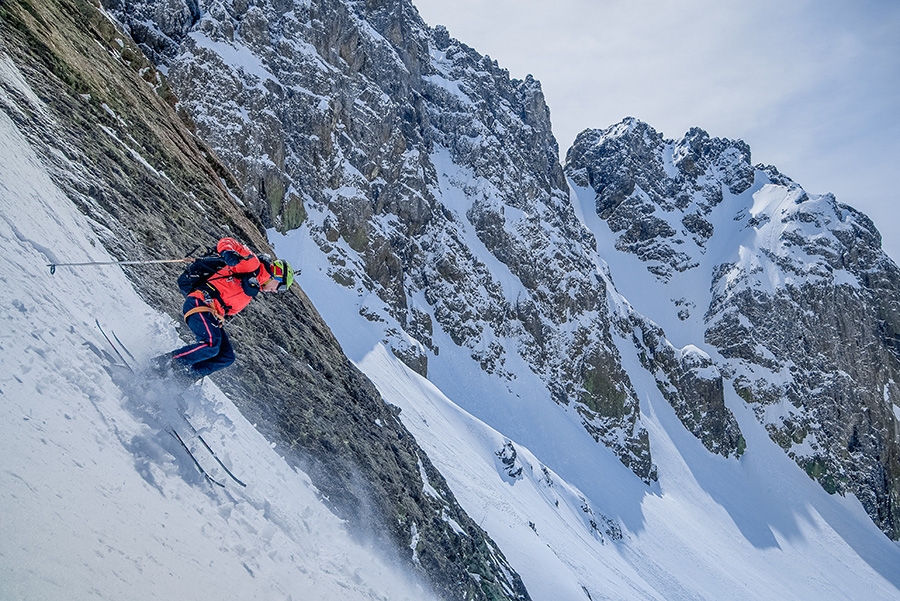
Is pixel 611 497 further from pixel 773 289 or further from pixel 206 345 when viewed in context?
pixel 773 289

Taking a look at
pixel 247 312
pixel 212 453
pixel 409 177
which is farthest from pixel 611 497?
pixel 212 453

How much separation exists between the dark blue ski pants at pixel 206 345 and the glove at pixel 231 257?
659 millimetres

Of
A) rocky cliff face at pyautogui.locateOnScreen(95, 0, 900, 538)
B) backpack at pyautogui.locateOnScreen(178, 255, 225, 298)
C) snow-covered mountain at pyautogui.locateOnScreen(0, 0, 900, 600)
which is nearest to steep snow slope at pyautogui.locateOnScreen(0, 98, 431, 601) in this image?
snow-covered mountain at pyautogui.locateOnScreen(0, 0, 900, 600)

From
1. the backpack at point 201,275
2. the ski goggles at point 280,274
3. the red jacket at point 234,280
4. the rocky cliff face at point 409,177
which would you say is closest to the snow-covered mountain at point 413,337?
the rocky cliff face at point 409,177

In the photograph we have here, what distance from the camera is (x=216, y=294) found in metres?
7.79

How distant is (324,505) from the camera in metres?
8.65

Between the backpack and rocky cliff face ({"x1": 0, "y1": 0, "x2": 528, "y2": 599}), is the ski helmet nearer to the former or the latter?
the backpack

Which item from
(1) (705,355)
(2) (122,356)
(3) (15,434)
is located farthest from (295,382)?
(1) (705,355)

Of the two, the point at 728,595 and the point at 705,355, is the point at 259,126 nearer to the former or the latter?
the point at 728,595

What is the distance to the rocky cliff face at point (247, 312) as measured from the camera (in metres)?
9.52

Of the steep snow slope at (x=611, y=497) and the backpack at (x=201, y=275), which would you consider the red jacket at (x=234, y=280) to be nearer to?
the backpack at (x=201, y=275)

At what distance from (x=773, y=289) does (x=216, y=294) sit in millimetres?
112827

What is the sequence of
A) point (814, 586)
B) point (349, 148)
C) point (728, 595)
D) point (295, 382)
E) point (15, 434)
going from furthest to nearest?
point (814, 586) < point (349, 148) < point (728, 595) < point (295, 382) < point (15, 434)

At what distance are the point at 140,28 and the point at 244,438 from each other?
48607 mm
